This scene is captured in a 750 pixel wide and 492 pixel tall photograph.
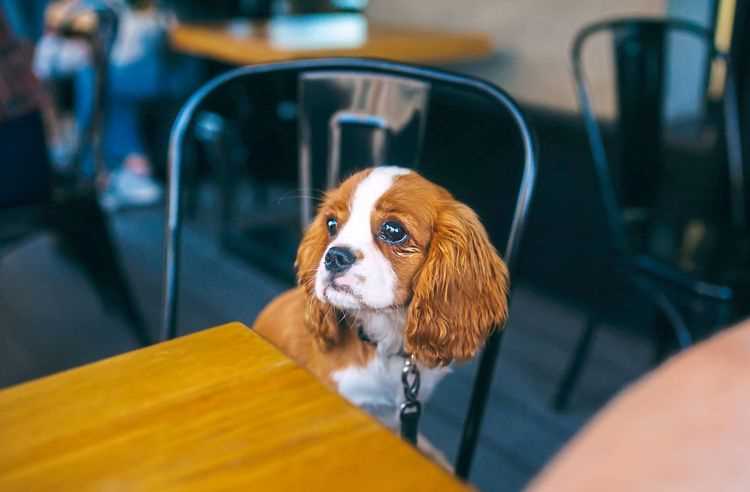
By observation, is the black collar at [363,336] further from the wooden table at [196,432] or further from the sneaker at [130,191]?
the sneaker at [130,191]

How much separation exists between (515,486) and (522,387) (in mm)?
448

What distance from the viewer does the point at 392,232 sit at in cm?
62

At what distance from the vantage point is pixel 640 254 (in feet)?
5.30

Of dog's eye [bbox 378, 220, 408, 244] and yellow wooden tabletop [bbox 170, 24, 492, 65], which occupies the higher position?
dog's eye [bbox 378, 220, 408, 244]

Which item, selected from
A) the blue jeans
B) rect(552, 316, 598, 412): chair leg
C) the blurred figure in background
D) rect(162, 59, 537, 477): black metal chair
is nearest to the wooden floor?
rect(552, 316, 598, 412): chair leg

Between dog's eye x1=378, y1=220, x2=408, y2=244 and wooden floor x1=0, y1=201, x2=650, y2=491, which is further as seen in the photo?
wooden floor x1=0, y1=201, x2=650, y2=491

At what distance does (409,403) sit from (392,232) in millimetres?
178

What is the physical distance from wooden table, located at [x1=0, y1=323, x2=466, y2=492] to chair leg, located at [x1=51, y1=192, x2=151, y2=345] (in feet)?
3.60

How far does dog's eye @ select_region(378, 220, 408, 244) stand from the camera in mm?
612

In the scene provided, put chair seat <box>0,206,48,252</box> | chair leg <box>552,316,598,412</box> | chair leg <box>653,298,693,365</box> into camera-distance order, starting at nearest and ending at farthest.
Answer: chair seat <box>0,206,48,252</box> < chair leg <box>552,316,598,412</box> < chair leg <box>653,298,693,365</box>

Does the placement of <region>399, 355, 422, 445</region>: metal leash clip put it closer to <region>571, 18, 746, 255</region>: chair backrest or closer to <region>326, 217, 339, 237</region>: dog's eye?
<region>326, 217, 339, 237</region>: dog's eye

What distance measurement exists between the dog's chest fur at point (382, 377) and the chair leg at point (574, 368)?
110 centimetres

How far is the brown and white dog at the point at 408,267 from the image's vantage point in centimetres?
61

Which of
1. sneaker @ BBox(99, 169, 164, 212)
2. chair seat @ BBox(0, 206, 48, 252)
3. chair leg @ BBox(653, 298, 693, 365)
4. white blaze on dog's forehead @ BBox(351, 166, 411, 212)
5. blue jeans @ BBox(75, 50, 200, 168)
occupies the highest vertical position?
white blaze on dog's forehead @ BBox(351, 166, 411, 212)
